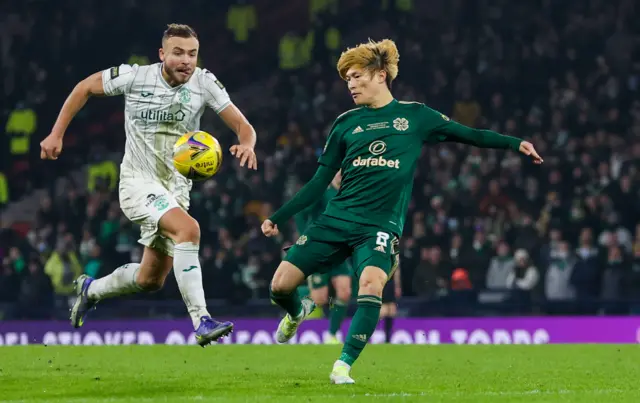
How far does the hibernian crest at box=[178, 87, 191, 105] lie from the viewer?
972cm

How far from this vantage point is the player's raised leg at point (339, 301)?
1580 cm

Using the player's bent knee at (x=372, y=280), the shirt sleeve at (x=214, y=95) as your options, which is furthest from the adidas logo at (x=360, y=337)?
the shirt sleeve at (x=214, y=95)

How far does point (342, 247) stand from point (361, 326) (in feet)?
2.08

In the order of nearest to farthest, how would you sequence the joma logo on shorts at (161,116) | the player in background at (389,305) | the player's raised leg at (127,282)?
the joma logo on shorts at (161,116)
the player's raised leg at (127,282)
the player in background at (389,305)

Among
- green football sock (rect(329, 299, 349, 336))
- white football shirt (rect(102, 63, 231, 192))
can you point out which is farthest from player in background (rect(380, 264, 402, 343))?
white football shirt (rect(102, 63, 231, 192))

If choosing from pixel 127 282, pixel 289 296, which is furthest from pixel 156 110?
pixel 289 296

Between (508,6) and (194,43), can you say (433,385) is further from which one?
(508,6)

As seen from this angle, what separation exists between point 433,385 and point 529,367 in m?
2.31

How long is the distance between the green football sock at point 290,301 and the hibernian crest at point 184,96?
1675 millimetres

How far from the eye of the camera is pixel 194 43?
9.45 meters

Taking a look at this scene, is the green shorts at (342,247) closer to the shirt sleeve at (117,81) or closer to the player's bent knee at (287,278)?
the player's bent knee at (287,278)

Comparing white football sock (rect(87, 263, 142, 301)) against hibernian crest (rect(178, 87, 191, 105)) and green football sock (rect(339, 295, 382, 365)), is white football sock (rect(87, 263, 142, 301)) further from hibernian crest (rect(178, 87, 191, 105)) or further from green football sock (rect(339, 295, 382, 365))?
green football sock (rect(339, 295, 382, 365))

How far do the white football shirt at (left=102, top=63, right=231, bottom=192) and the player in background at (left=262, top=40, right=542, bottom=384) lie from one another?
4.72 feet

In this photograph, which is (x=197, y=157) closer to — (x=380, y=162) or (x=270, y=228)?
(x=270, y=228)
